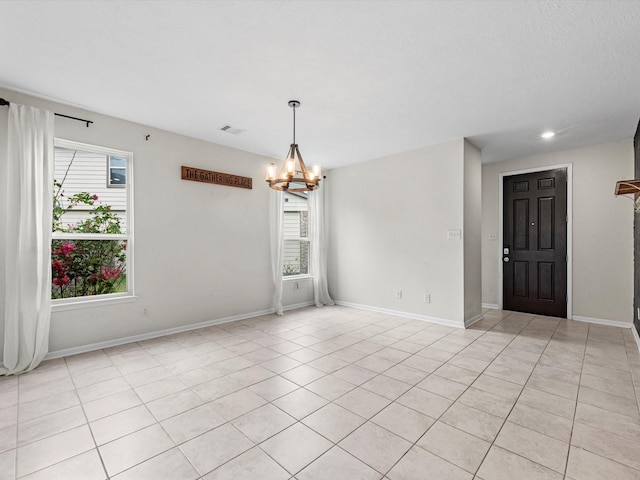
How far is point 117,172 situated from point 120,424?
9.62 ft

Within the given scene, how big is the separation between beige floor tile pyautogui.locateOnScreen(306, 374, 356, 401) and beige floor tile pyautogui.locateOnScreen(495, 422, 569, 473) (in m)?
1.13

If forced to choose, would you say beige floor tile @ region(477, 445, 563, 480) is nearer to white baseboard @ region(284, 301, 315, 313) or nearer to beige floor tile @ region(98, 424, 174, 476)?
beige floor tile @ region(98, 424, 174, 476)

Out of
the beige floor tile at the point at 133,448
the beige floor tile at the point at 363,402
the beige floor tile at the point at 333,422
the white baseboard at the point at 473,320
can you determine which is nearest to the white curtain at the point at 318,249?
the white baseboard at the point at 473,320

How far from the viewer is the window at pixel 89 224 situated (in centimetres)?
346

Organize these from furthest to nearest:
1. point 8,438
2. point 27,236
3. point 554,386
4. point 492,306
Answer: point 492,306
point 27,236
point 554,386
point 8,438

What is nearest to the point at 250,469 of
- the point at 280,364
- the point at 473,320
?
the point at 280,364

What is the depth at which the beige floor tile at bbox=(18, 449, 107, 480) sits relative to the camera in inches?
64.6

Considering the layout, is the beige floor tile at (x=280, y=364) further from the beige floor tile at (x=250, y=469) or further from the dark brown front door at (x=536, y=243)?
the dark brown front door at (x=536, y=243)

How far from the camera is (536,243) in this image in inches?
202

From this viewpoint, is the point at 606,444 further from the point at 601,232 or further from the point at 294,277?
the point at 294,277

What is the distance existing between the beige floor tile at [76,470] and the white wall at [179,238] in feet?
6.81

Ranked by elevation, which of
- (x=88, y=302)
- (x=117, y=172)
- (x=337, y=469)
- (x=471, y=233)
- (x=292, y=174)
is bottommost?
(x=337, y=469)

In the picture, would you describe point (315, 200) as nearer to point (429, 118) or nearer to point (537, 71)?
point (429, 118)

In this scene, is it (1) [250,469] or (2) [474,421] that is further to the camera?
(2) [474,421]
